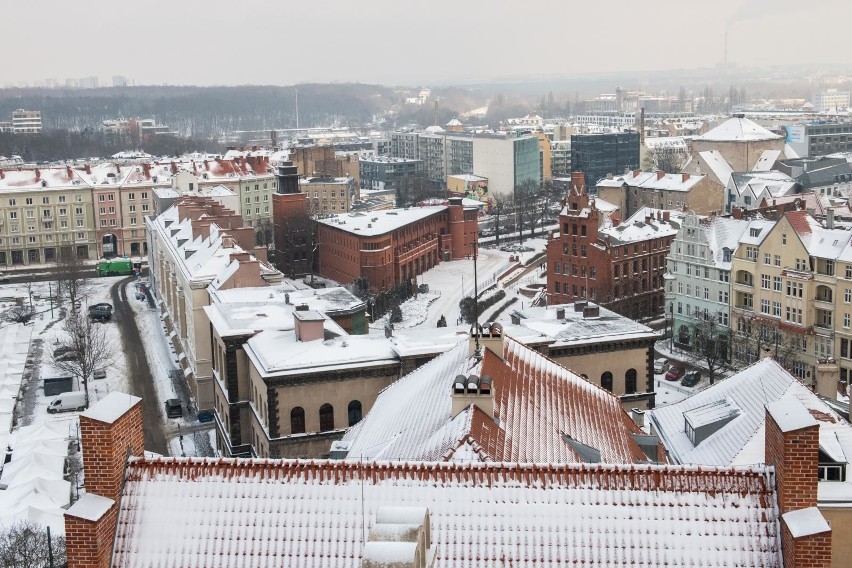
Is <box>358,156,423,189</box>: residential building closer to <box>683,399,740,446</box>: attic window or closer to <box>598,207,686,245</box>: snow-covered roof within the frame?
<box>598,207,686,245</box>: snow-covered roof

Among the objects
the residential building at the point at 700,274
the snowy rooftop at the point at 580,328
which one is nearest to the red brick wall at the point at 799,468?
the snowy rooftop at the point at 580,328

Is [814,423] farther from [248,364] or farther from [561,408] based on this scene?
[248,364]

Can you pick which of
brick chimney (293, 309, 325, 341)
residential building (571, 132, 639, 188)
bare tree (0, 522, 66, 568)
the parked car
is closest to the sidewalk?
the parked car

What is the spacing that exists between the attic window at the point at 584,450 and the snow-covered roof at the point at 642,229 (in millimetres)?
52659

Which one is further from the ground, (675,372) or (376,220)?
(376,220)

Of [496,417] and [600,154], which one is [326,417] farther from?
[600,154]

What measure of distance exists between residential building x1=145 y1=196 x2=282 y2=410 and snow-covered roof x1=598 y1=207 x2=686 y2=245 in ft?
86.6

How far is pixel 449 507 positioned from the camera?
16.8 meters

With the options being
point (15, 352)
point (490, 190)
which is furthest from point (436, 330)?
point (490, 190)

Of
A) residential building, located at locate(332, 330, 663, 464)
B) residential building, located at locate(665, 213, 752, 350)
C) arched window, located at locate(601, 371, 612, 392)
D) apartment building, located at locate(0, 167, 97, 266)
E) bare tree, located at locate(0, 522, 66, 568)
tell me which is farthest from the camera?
apartment building, located at locate(0, 167, 97, 266)

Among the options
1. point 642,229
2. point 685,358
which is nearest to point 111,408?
point 685,358

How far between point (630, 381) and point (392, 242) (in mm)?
50551

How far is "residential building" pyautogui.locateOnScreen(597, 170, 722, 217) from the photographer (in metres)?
107

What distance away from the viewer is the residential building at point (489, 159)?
15675 centimetres
